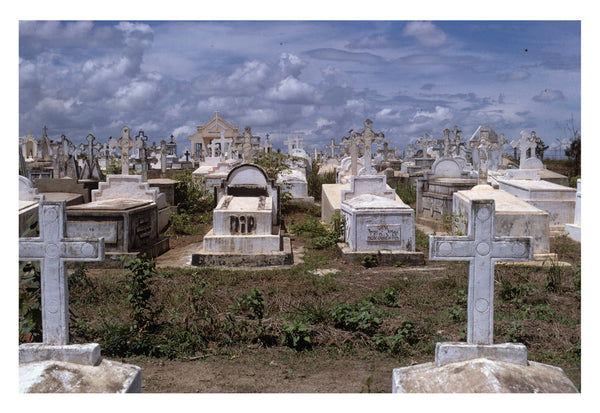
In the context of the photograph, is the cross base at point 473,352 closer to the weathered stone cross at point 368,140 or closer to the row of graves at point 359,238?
the row of graves at point 359,238

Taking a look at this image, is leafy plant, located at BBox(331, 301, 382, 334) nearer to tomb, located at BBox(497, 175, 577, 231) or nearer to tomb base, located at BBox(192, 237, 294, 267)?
tomb base, located at BBox(192, 237, 294, 267)

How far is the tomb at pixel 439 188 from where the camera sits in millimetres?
13461

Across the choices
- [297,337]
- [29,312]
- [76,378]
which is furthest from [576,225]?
[76,378]

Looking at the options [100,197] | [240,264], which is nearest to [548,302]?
[240,264]

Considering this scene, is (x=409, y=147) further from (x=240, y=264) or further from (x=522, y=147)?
(x=240, y=264)

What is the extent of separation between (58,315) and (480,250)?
2890 mm

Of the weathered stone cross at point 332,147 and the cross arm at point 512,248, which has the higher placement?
the weathered stone cross at point 332,147

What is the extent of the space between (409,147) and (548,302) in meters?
28.6

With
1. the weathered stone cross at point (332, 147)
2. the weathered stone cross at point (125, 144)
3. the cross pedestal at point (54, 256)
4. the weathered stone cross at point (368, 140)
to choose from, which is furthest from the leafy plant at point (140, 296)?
the weathered stone cross at point (332, 147)

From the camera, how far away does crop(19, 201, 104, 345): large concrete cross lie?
3645 mm

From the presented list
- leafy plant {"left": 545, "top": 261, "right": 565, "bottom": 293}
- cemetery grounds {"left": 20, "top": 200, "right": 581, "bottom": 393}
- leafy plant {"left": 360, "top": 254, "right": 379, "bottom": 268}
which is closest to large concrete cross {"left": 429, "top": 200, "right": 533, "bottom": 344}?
cemetery grounds {"left": 20, "top": 200, "right": 581, "bottom": 393}

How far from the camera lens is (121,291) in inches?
260

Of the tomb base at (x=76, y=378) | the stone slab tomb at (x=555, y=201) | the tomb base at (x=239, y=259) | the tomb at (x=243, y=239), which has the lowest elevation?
the tomb base at (x=76, y=378)

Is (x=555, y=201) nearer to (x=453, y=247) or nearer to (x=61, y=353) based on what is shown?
(x=453, y=247)
